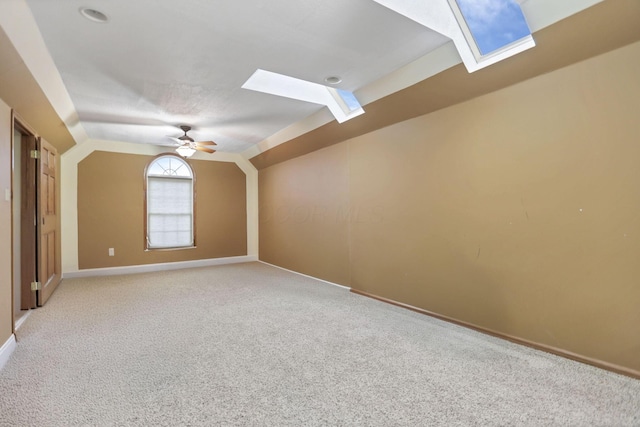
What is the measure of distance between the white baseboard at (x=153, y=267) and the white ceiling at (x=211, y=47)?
288 cm

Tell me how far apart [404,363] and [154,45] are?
310 cm

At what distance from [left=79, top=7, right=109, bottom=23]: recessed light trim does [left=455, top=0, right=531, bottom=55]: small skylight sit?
253cm

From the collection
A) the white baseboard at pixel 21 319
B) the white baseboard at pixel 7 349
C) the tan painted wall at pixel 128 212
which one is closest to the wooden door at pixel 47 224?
the white baseboard at pixel 21 319

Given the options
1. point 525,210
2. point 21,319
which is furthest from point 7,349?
point 525,210

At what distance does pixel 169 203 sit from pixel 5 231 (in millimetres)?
3645

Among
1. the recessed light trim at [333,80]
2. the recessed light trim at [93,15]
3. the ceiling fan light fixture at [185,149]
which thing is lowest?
the ceiling fan light fixture at [185,149]

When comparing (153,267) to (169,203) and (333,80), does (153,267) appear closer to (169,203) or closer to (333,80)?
(169,203)

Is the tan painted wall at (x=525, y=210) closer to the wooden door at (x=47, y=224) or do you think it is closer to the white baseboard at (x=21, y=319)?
the white baseboard at (x=21, y=319)

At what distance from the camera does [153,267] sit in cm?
576

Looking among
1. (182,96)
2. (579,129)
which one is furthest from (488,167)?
(182,96)

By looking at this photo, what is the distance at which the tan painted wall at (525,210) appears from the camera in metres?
1.99

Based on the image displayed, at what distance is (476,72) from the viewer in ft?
8.25

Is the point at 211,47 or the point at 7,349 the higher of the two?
the point at 211,47

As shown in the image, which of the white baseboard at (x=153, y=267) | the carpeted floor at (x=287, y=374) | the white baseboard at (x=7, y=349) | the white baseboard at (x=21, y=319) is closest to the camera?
the carpeted floor at (x=287, y=374)
